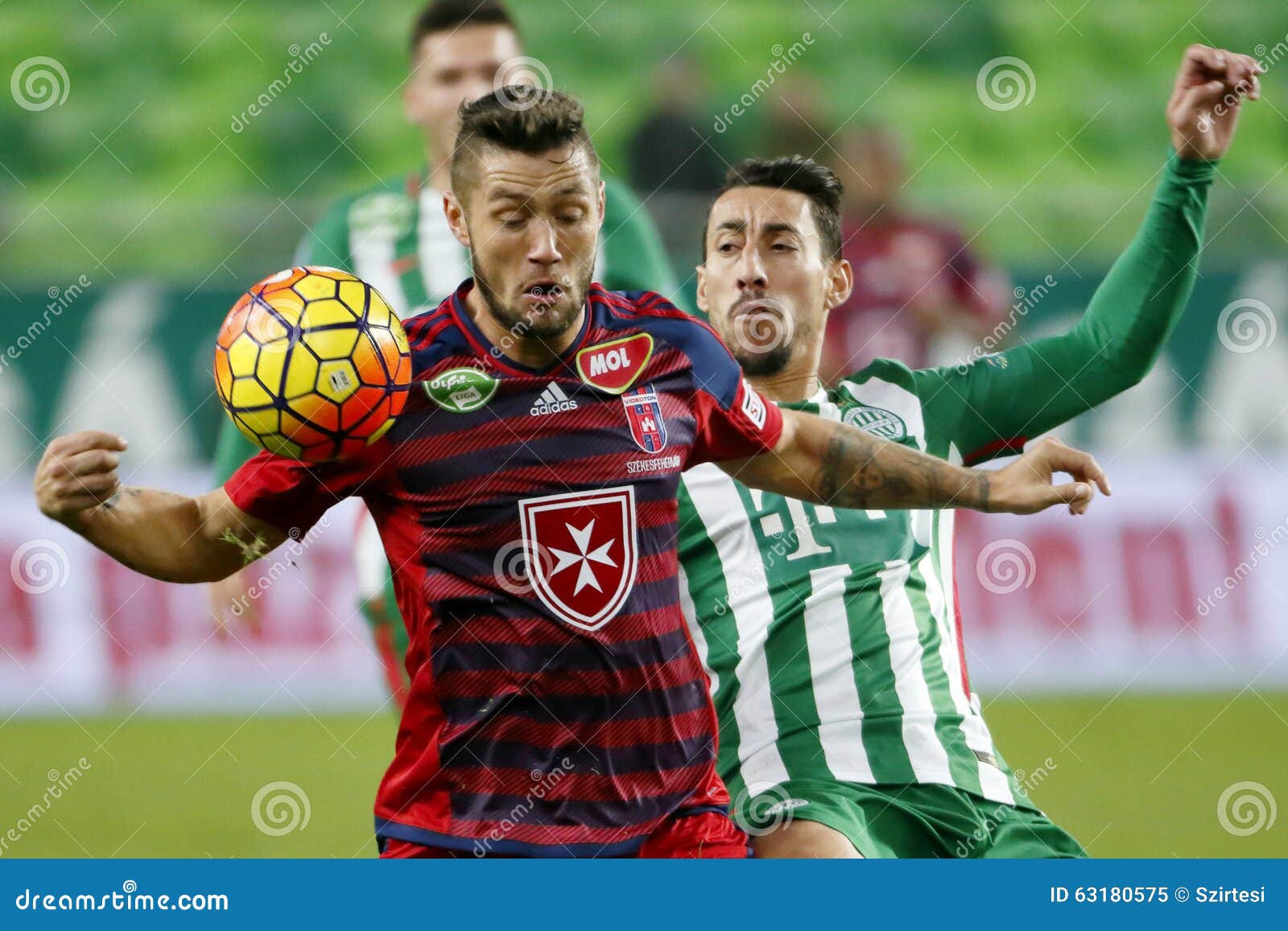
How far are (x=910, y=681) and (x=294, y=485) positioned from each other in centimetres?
161

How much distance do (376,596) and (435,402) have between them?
2.06m

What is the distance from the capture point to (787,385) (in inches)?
164

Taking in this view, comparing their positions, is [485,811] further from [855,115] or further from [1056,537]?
[855,115]

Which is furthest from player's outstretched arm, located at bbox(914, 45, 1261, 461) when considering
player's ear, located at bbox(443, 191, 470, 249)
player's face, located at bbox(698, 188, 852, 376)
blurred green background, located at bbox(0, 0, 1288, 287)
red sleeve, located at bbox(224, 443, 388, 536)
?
blurred green background, located at bbox(0, 0, 1288, 287)

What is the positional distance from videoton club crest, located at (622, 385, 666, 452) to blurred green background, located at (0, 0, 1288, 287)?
22.2 ft

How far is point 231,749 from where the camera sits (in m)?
7.45

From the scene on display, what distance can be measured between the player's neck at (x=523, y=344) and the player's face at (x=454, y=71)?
6.19 ft

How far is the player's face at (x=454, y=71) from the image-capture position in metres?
4.93

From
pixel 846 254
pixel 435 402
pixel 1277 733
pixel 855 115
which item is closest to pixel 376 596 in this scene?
pixel 435 402

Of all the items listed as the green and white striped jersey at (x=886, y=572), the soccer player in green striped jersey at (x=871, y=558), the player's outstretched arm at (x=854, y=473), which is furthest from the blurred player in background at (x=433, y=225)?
the player's outstretched arm at (x=854, y=473)

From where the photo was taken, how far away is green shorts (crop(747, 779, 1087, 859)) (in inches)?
141

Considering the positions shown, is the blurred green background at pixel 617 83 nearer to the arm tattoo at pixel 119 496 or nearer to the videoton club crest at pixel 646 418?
the videoton club crest at pixel 646 418

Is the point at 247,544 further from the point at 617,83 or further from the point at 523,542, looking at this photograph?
the point at 617,83

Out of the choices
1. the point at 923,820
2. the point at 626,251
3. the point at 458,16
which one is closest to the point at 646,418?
the point at 923,820
